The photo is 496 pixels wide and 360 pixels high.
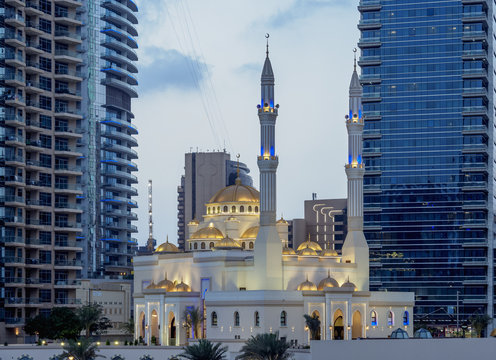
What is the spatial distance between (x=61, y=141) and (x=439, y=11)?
56011 millimetres

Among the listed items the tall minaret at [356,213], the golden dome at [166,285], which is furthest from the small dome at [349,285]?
the golden dome at [166,285]

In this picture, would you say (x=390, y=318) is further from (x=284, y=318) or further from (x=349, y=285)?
(x=284, y=318)

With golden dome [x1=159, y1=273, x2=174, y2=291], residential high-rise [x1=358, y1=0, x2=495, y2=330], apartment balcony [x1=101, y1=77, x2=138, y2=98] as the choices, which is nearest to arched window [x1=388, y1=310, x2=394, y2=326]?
golden dome [x1=159, y1=273, x2=174, y2=291]

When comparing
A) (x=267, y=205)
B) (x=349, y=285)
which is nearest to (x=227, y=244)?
(x=267, y=205)

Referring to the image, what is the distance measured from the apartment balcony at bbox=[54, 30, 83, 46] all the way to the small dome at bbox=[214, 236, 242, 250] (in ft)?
116

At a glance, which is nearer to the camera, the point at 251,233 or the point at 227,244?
the point at 227,244

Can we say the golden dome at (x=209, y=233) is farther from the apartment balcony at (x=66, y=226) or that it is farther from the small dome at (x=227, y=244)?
the apartment balcony at (x=66, y=226)

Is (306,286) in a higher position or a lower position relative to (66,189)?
lower

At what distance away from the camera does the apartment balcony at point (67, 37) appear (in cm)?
13488

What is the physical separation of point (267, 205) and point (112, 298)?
4124cm

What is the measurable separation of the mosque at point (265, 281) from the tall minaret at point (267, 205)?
10 centimetres

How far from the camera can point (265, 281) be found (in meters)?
108

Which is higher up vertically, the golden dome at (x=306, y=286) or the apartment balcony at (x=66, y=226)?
the apartment balcony at (x=66, y=226)

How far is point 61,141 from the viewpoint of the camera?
135 meters
